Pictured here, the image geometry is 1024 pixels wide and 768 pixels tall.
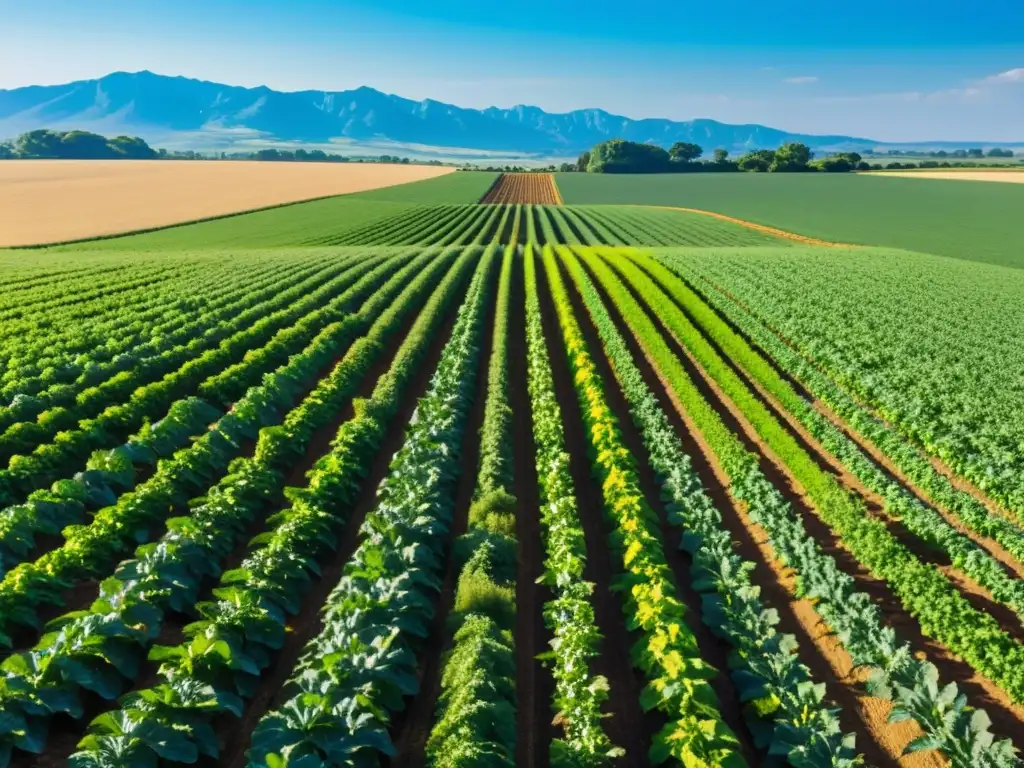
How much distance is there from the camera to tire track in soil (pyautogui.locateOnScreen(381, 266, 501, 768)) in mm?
8125

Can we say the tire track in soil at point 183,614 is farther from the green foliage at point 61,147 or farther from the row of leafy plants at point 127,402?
the green foliage at point 61,147

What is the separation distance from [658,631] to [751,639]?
5.13 feet

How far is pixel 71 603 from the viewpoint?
33.3ft

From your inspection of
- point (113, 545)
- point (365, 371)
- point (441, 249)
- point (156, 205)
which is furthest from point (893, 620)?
point (156, 205)

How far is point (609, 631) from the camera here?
1023 cm

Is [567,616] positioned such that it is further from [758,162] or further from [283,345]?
[758,162]

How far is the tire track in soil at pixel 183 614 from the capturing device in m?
7.67

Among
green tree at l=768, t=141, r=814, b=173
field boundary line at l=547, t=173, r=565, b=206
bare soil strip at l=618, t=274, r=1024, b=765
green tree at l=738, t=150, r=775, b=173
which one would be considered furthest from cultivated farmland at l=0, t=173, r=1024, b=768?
green tree at l=738, t=150, r=775, b=173

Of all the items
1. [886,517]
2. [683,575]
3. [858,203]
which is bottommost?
[683,575]

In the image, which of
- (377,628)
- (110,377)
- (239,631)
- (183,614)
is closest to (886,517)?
(377,628)

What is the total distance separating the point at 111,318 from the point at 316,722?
22586 mm

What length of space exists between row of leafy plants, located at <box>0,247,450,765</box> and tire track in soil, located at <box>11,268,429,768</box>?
18cm

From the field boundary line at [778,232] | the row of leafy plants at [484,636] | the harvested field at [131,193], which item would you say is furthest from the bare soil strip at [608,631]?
the harvested field at [131,193]

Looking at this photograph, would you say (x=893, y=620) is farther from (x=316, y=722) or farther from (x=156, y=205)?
(x=156, y=205)
